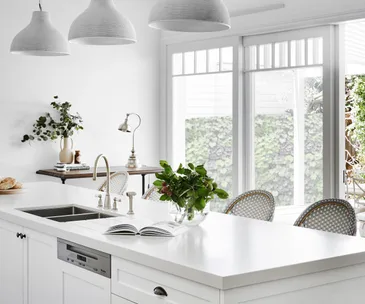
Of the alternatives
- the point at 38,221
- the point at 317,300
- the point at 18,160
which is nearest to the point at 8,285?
the point at 38,221

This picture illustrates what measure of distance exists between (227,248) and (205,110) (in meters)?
4.92

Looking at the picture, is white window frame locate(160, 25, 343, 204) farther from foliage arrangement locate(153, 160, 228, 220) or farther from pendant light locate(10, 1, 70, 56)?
foliage arrangement locate(153, 160, 228, 220)

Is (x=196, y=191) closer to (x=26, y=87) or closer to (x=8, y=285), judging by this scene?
(x=8, y=285)

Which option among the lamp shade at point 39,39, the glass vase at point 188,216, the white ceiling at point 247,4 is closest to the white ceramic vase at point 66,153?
the white ceiling at point 247,4

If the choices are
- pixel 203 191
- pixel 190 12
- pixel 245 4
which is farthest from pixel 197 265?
pixel 245 4

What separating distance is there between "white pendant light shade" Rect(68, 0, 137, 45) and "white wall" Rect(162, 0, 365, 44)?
2663 millimetres

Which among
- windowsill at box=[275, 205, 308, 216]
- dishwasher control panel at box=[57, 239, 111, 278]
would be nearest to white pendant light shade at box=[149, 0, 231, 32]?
dishwasher control panel at box=[57, 239, 111, 278]

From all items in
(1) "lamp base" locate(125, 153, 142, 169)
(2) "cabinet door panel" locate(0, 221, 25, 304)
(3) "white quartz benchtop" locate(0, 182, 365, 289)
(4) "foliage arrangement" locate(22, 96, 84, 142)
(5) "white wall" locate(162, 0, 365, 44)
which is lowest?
(2) "cabinet door panel" locate(0, 221, 25, 304)

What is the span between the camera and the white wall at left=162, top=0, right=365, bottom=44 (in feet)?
18.6

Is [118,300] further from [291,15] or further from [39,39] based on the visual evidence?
[291,15]

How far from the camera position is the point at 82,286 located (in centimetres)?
305

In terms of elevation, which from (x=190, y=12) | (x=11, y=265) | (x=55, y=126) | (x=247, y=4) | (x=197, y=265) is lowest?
(x=11, y=265)

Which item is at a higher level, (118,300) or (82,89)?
(82,89)

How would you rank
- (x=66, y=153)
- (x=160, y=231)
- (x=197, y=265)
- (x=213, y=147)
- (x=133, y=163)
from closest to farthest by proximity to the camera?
1. (x=197, y=265)
2. (x=160, y=231)
3. (x=66, y=153)
4. (x=133, y=163)
5. (x=213, y=147)
